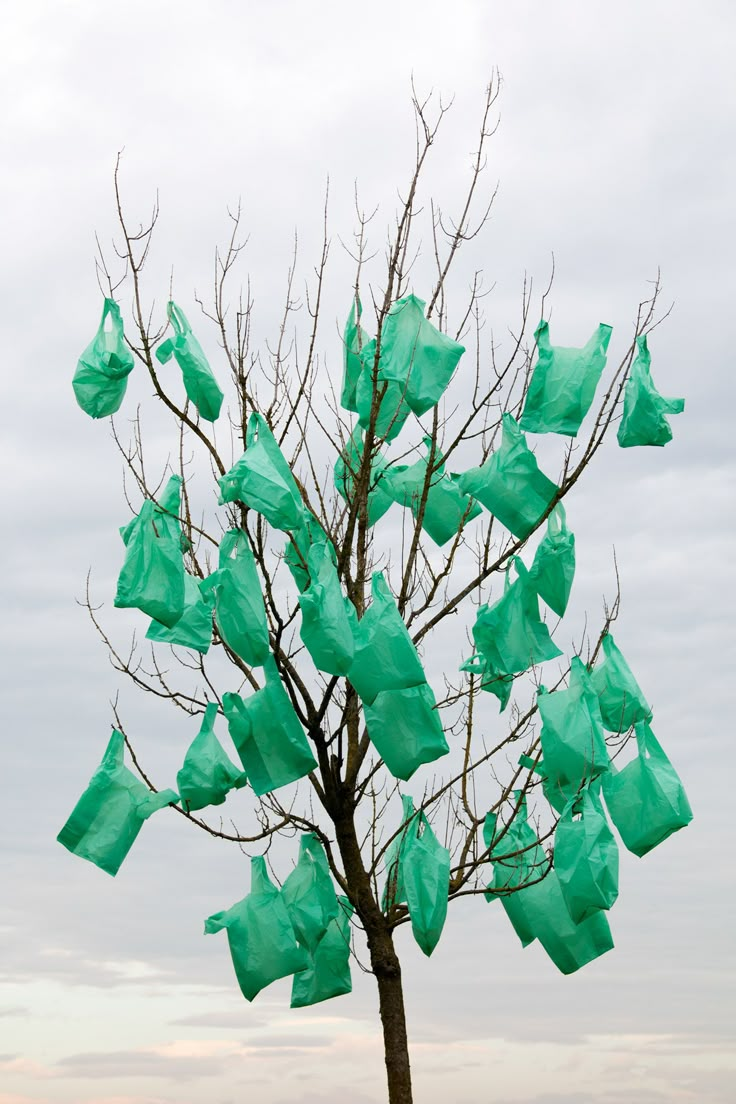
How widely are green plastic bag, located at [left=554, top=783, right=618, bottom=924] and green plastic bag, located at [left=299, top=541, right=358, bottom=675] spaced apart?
3.57 feet

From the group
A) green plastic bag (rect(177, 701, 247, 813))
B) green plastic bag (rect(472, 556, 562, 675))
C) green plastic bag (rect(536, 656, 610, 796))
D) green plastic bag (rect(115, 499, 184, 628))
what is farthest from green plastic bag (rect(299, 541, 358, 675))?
green plastic bag (rect(536, 656, 610, 796))

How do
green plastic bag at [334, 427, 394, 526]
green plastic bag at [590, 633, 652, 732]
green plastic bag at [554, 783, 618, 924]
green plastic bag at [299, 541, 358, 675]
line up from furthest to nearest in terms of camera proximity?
green plastic bag at [334, 427, 394, 526] < green plastic bag at [590, 633, 652, 732] < green plastic bag at [554, 783, 618, 924] < green plastic bag at [299, 541, 358, 675]

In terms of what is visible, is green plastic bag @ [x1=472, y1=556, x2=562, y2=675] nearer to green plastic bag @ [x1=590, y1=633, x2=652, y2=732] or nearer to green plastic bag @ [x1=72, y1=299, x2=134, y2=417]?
green plastic bag @ [x1=590, y1=633, x2=652, y2=732]

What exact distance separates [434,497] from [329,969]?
6.52ft

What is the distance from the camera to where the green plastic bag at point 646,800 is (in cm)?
453

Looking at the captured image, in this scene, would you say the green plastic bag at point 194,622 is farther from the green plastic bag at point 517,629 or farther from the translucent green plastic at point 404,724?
the green plastic bag at point 517,629

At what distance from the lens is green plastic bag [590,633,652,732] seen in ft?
15.8

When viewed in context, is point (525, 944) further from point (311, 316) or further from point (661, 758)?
point (311, 316)

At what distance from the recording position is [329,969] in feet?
15.3

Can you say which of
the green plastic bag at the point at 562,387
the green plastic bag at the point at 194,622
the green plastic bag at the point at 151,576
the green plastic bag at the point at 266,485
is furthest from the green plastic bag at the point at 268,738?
the green plastic bag at the point at 562,387

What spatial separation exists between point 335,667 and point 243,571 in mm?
576

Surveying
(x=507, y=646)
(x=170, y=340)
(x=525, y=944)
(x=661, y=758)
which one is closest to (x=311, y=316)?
(x=170, y=340)

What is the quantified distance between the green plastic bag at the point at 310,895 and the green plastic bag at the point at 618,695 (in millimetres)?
1323

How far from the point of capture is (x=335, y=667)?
12.9ft
